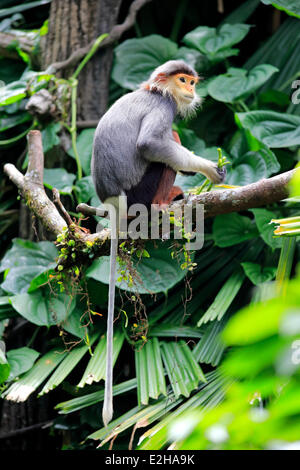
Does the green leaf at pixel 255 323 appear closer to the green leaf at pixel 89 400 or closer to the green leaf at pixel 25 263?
the green leaf at pixel 89 400

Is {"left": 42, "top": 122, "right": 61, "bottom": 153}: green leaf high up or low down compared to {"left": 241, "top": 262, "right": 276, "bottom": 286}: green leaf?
up

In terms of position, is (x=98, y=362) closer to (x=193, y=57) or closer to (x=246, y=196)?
(x=246, y=196)

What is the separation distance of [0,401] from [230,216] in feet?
7.86

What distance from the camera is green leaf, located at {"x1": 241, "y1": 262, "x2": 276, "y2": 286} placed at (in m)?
3.12

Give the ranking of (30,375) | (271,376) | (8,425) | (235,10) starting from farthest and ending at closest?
(235,10), (8,425), (30,375), (271,376)

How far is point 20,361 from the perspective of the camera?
10.8 ft

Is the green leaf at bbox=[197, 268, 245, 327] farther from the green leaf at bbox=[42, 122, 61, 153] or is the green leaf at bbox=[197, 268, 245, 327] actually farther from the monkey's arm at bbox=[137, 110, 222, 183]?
the green leaf at bbox=[42, 122, 61, 153]

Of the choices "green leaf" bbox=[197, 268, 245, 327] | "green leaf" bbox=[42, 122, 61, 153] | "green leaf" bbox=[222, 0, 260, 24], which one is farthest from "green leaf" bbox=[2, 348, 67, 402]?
"green leaf" bbox=[222, 0, 260, 24]


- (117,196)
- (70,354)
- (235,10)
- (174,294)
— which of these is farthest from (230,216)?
(235,10)

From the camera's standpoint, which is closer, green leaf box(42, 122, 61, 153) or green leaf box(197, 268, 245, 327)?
green leaf box(197, 268, 245, 327)

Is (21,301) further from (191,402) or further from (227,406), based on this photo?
(227,406)

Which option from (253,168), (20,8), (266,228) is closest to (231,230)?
(266,228)

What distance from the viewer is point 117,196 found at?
2543 millimetres

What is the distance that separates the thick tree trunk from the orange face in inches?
57.3
